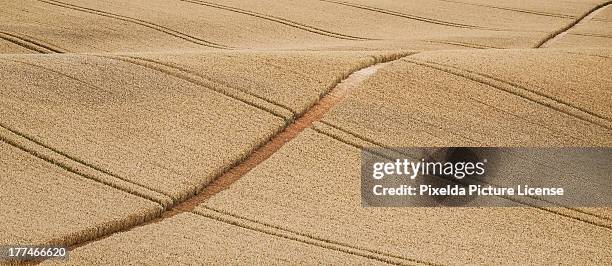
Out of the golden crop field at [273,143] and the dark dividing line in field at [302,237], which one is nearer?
the dark dividing line in field at [302,237]

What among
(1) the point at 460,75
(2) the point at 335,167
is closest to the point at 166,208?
(2) the point at 335,167

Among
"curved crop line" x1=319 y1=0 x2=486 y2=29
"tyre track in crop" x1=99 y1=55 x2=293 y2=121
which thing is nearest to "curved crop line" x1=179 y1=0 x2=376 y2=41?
"curved crop line" x1=319 y1=0 x2=486 y2=29

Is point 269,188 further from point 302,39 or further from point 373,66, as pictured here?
point 302,39

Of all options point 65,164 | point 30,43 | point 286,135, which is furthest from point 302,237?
point 30,43

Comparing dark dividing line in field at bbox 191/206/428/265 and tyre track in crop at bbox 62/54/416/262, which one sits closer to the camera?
dark dividing line in field at bbox 191/206/428/265

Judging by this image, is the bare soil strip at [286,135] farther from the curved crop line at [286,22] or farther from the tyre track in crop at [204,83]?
the curved crop line at [286,22]

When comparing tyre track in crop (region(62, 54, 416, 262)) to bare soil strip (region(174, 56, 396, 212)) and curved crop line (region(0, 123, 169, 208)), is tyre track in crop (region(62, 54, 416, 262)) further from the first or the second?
curved crop line (region(0, 123, 169, 208))

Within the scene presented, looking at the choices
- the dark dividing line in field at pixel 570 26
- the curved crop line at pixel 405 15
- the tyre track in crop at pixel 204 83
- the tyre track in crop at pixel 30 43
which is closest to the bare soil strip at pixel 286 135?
the tyre track in crop at pixel 204 83
